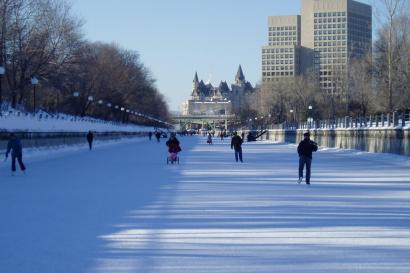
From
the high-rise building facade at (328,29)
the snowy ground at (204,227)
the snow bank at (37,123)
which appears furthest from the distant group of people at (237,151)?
the high-rise building facade at (328,29)

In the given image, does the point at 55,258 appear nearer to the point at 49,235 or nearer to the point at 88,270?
the point at 88,270

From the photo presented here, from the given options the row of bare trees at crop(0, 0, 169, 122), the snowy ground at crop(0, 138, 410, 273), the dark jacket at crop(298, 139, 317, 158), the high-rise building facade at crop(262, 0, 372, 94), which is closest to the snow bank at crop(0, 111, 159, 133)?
the row of bare trees at crop(0, 0, 169, 122)

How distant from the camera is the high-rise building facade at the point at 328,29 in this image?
172 metres

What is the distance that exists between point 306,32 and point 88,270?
606 feet

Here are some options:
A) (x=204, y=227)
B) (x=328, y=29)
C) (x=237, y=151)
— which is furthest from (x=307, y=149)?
(x=328, y=29)

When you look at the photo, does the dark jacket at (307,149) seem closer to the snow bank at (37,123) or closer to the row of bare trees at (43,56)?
the snow bank at (37,123)

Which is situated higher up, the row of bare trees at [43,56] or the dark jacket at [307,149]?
the row of bare trees at [43,56]

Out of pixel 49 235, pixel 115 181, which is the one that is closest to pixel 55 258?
pixel 49 235

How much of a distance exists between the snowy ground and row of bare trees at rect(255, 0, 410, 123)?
23.7 meters

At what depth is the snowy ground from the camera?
7297mm

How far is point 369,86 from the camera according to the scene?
224ft

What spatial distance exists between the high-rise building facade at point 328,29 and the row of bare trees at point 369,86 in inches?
1988

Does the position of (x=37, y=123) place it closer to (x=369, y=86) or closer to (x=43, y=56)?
(x=43, y=56)

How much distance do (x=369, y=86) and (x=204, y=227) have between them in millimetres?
61117
